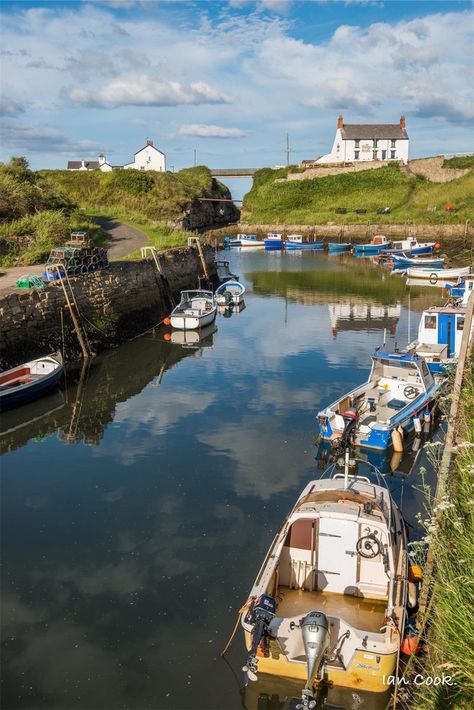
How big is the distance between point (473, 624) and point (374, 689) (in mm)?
2465

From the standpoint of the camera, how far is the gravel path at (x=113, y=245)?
27.4 m

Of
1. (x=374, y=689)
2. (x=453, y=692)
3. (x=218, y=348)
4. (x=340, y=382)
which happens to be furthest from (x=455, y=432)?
(x=218, y=348)

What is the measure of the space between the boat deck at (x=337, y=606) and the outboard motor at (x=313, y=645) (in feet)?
4.04

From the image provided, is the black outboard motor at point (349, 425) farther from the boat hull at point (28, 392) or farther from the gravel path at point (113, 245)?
→ the gravel path at point (113, 245)

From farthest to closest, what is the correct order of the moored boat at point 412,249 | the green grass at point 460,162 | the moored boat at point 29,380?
the green grass at point 460,162 → the moored boat at point 412,249 → the moored boat at point 29,380

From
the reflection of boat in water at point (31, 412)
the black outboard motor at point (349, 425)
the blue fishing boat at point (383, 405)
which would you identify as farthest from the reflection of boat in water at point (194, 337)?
the black outboard motor at point (349, 425)

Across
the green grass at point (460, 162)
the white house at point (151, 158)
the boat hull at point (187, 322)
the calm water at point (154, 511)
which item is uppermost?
the white house at point (151, 158)

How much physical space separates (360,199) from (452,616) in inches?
3149

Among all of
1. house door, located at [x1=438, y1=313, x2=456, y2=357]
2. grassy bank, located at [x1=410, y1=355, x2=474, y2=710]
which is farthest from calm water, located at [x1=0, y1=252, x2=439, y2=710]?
house door, located at [x1=438, y1=313, x2=456, y2=357]

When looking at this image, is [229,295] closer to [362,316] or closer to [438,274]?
[362,316]

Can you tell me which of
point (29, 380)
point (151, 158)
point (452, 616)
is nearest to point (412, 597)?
point (452, 616)

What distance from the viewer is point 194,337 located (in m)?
30.0

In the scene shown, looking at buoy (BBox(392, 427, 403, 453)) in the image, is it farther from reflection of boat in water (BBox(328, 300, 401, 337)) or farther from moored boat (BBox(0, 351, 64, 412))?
reflection of boat in water (BBox(328, 300, 401, 337))

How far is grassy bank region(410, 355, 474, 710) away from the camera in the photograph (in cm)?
595
